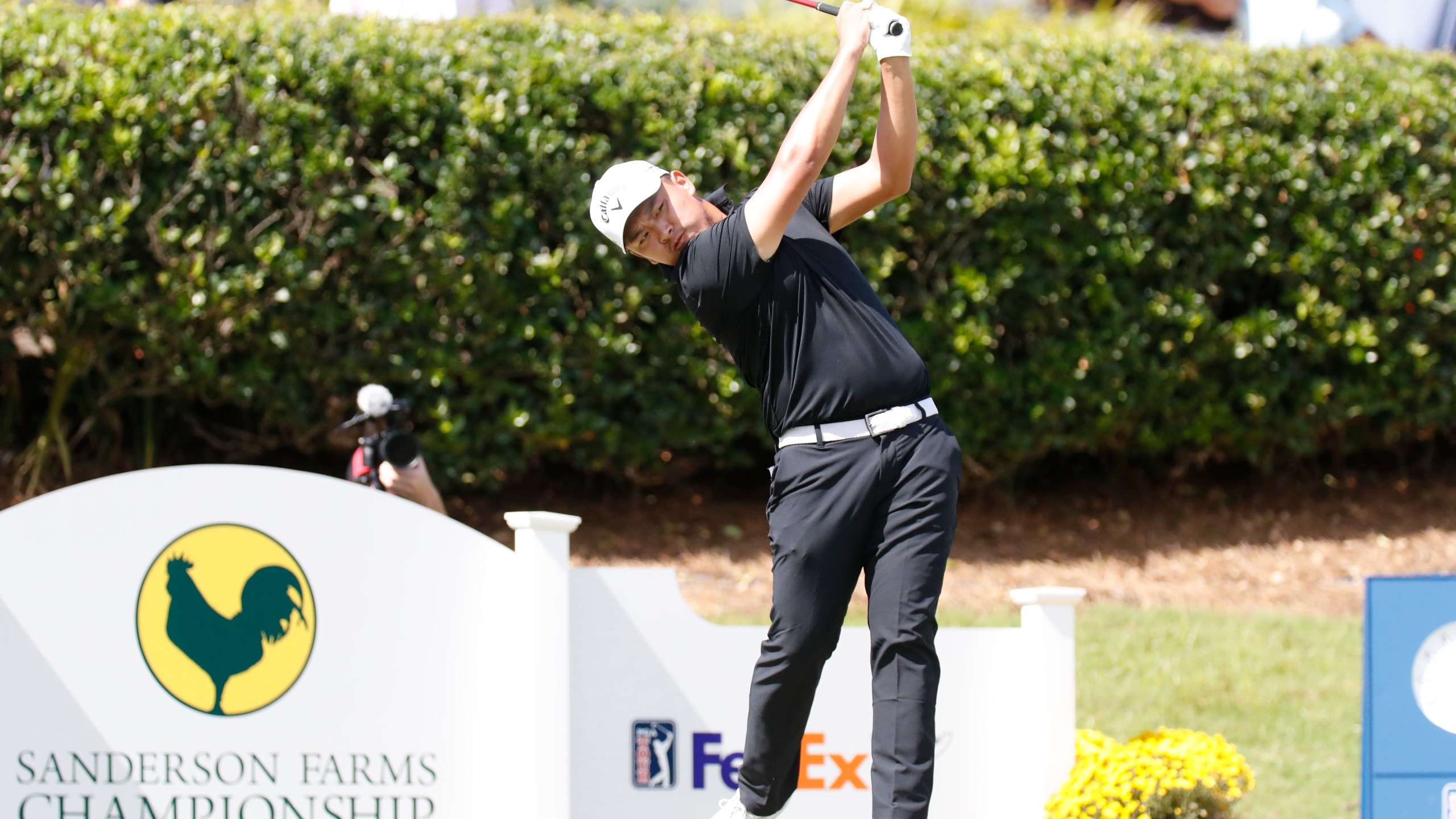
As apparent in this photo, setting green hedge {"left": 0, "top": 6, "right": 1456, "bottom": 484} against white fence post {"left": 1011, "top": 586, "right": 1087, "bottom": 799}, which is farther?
green hedge {"left": 0, "top": 6, "right": 1456, "bottom": 484}

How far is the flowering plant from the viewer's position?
10.8 ft

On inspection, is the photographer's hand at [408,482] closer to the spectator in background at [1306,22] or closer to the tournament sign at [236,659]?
the tournament sign at [236,659]

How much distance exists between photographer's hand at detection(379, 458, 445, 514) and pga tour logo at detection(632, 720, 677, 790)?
1.24 meters

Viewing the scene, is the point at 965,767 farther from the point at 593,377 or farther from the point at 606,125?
the point at 606,125

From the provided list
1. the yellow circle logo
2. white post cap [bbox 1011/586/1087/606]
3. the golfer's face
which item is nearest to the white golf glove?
the golfer's face

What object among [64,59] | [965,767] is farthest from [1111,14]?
[965,767]

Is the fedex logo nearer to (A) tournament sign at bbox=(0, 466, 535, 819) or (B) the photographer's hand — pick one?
(A) tournament sign at bbox=(0, 466, 535, 819)

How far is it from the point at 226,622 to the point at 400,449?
1.17 m

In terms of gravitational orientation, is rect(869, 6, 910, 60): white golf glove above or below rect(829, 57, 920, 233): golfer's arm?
above

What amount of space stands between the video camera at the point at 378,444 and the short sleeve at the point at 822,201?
1741mm

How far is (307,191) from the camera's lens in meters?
5.79

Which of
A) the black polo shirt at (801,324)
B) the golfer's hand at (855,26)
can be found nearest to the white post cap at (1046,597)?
the black polo shirt at (801,324)

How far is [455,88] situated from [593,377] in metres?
1.54

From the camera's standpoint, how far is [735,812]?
287 cm
